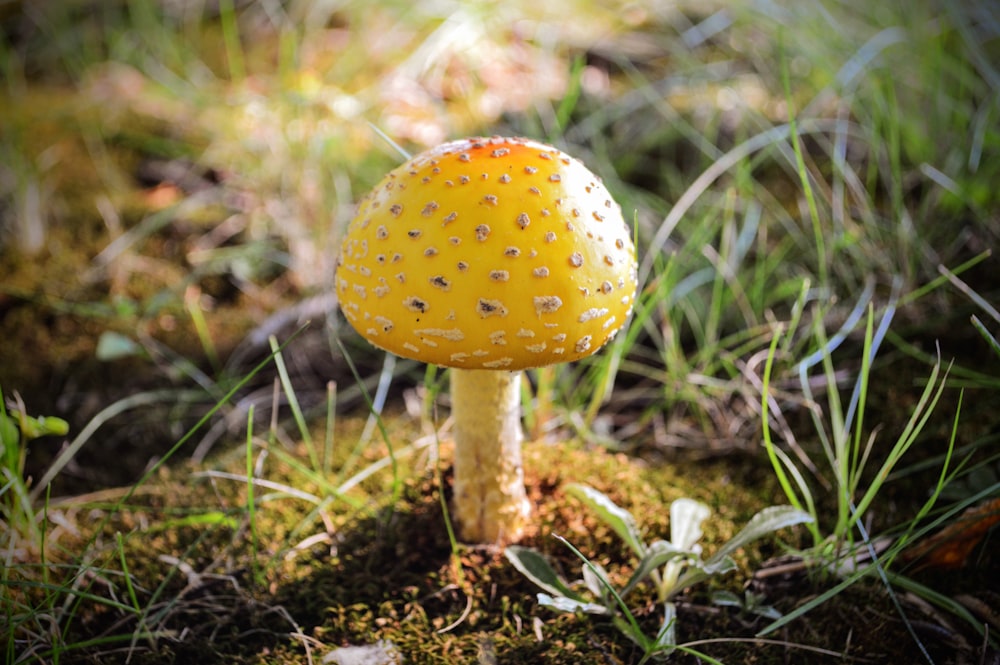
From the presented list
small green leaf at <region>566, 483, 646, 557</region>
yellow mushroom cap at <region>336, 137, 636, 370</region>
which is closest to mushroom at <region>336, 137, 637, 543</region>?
yellow mushroom cap at <region>336, 137, 636, 370</region>

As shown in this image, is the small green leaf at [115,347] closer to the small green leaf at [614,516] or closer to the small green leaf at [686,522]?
the small green leaf at [614,516]

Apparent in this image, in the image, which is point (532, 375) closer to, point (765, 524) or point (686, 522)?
point (686, 522)

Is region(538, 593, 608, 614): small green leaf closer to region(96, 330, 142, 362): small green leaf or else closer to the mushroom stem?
the mushroom stem

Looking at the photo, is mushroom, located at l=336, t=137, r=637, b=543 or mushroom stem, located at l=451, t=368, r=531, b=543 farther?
mushroom stem, located at l=451, t=368, r=531, b=543

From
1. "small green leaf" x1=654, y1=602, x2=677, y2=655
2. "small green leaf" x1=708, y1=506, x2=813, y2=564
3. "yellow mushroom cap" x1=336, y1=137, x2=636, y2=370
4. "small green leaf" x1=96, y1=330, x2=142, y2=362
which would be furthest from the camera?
"small green leaf" x1=96, y1=330, x2=142, y2=362

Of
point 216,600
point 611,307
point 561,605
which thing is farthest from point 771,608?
point 216,600

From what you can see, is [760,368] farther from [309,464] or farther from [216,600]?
[216,600]

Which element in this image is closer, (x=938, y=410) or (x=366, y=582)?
(x=366, y=582)

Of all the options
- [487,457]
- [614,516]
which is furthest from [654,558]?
[487,457]
